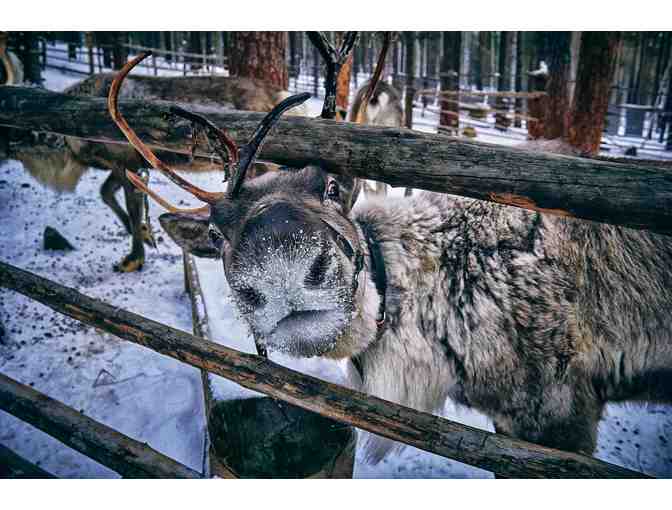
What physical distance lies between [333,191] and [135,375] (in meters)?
2.42

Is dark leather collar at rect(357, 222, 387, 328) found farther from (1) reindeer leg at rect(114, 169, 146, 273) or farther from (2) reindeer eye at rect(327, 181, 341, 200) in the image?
(1) reindeer leg at rect(114, 169, 146, 273)

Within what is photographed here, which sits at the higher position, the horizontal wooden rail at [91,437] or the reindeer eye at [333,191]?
the reindeer eye at [333,191]

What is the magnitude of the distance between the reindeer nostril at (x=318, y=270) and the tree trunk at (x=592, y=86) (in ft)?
17.4

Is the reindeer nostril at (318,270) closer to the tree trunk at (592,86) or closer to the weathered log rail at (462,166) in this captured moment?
the weathered log rail at (462,166)

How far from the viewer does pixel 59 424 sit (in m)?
1.97

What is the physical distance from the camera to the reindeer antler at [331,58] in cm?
166

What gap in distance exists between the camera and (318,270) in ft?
4.45

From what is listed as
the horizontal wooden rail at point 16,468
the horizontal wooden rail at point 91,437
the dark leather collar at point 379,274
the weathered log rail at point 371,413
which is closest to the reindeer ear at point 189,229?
the weathered log rail at point 371,413

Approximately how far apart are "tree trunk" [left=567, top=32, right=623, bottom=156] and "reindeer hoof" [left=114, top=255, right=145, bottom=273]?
5.43 meters

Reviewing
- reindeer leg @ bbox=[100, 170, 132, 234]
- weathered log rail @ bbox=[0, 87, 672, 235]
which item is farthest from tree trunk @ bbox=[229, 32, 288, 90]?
weathered log rail @ bbox=[0, 87, 672, 235]
